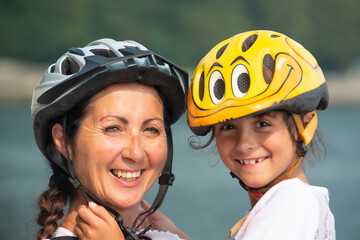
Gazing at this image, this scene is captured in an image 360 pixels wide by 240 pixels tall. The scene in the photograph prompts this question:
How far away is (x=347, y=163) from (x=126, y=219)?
23.3 meters

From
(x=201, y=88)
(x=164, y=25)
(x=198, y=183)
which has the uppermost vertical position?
(x=164, y=25)

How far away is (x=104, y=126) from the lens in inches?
126

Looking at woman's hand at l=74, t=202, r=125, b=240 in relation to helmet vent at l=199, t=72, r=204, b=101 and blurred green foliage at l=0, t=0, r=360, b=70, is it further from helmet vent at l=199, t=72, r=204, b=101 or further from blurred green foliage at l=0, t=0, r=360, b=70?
blurred green foliage at l=0, t=0, r=360, b=70

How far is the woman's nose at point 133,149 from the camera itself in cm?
320

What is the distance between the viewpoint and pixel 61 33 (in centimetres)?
3384

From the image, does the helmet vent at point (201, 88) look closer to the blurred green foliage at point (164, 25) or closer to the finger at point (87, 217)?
the finger at point (87, 217)

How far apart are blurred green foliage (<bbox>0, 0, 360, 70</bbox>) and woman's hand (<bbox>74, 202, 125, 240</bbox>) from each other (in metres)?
30.3

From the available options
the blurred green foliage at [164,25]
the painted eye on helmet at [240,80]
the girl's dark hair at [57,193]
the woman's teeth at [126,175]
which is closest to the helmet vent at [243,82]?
the painted eye on helmet at [240,80]

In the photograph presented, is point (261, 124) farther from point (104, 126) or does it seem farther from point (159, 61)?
point (104, 126)

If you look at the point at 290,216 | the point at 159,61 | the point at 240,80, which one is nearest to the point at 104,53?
the point at 159,61

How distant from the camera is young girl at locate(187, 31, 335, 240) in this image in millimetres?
3277

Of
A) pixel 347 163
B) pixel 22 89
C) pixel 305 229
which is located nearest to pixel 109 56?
pixel 305 229

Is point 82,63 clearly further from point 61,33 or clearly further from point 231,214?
point 61,33

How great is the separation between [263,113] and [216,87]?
356 millimetres
